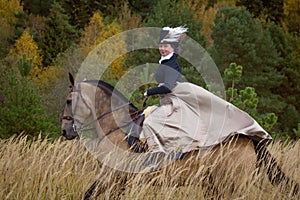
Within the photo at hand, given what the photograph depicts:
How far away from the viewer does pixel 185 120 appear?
4984 mm

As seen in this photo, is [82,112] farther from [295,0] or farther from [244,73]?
[295,0]

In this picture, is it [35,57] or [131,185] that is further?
[35,57]

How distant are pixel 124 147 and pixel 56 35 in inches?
1075

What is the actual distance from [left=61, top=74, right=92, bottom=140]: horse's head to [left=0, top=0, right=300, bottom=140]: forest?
40.6 feet

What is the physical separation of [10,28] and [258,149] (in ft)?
109

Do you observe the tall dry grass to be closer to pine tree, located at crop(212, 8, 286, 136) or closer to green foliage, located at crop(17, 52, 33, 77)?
green foliage, located at crop(17, 52, 33, 77)

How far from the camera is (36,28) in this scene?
35438mm

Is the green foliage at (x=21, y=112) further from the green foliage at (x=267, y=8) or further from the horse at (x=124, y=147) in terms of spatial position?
the green foliage at (x=267, y=8)

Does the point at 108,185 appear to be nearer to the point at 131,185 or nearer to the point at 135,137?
the point at 131,185

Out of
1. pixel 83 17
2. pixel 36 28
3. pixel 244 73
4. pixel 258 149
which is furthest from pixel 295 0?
pixel 258 149

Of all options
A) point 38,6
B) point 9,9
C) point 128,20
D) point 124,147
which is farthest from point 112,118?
point 9,9

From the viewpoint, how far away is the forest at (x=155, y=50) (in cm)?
2434

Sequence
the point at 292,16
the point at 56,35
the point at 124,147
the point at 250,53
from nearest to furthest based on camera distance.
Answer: the point at 124,147
the point at 250,53
the point at 56,35
the point at 292,16

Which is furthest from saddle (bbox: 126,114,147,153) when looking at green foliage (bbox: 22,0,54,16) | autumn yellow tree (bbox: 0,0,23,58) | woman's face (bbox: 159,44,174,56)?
green foliage (bbox: 22,0,54,16)
